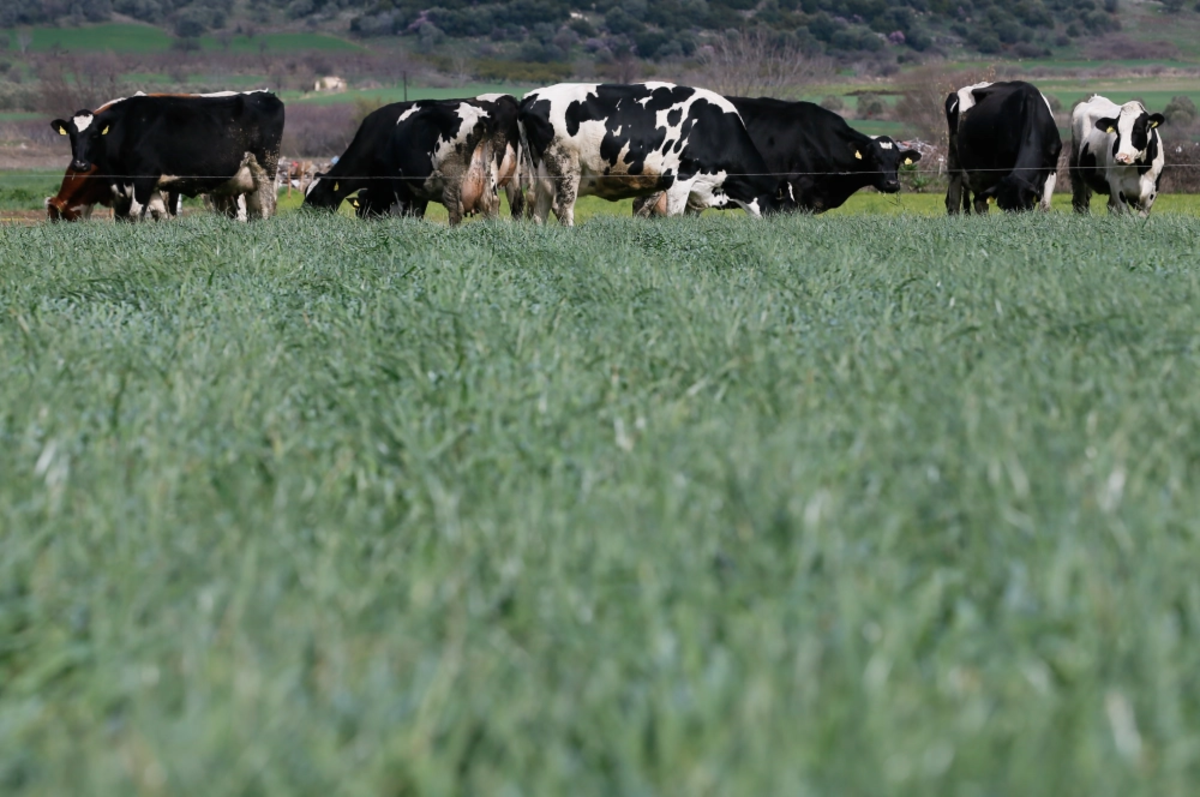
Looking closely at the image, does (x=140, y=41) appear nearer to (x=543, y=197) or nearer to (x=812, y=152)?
(x=812, y=152)

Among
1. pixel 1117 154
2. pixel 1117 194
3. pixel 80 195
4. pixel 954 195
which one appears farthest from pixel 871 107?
pixel 80 195

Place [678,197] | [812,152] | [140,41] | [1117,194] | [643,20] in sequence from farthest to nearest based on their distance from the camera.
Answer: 1. [643,20]
2. [140,41]
3. [812,152]
4. [1117,194]
5. [678,197]

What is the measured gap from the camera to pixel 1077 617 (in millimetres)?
1634

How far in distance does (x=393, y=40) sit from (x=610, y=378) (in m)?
152

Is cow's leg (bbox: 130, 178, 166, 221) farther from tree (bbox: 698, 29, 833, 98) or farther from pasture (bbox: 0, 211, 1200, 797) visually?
tree (bbox: 698, 29, 833, 98)

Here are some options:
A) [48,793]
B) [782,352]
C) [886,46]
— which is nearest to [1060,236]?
[782,352]

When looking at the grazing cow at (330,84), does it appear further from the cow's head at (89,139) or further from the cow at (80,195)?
the cow's head at (89,139)

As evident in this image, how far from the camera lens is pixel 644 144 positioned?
1581 centimetres

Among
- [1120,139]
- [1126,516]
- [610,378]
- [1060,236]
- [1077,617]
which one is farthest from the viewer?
[1120,139]

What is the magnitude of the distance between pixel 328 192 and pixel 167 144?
2.06m

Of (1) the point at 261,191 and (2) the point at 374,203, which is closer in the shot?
(2) the point at 374,203

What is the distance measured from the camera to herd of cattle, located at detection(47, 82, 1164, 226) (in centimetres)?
1587

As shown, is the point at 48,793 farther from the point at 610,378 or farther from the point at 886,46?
the point at 886,46

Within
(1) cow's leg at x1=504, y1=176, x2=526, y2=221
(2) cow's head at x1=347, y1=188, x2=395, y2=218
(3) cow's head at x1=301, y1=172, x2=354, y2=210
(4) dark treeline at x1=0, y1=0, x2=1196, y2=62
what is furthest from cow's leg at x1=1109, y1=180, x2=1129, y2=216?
(4) dark treeline at x1=0, y1=0, x2=1196, y2=62
